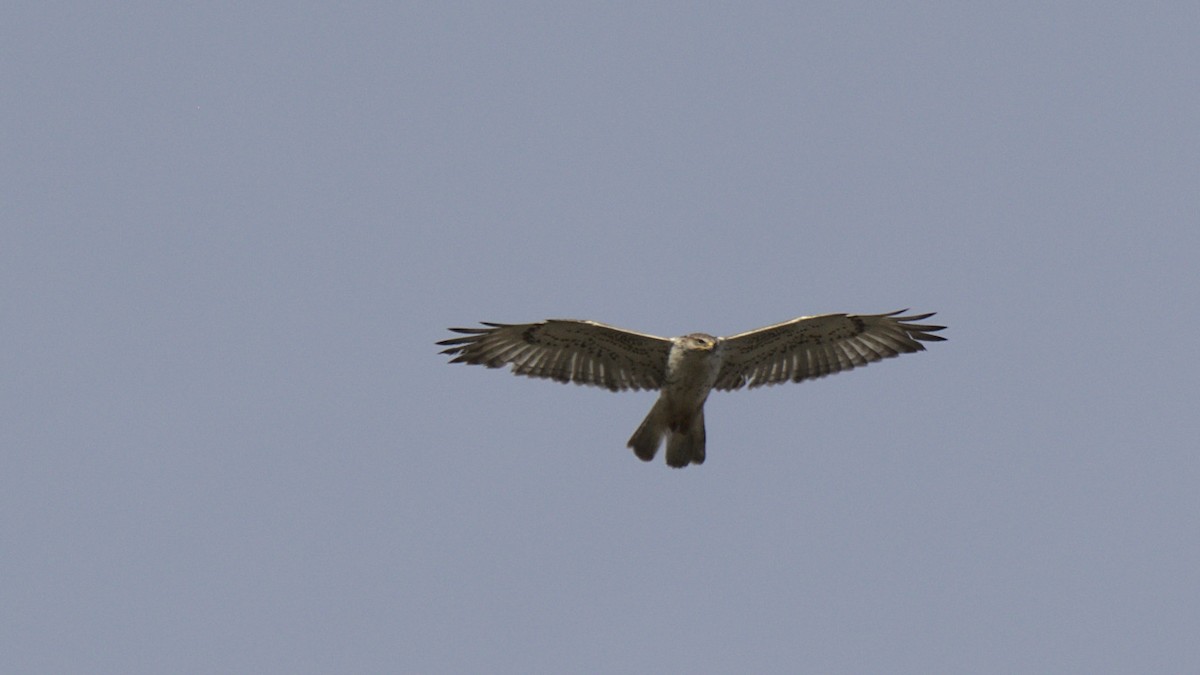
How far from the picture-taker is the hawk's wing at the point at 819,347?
17.8 meters

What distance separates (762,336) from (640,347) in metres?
1.35

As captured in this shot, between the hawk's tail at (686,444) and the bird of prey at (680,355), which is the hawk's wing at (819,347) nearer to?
the bird of prey at (680,355)

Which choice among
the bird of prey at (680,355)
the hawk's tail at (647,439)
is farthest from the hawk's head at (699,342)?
the hawk's tail at (647,439)

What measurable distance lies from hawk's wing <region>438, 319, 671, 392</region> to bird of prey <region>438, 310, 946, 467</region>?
11 millimetres

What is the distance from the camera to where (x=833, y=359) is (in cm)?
1833

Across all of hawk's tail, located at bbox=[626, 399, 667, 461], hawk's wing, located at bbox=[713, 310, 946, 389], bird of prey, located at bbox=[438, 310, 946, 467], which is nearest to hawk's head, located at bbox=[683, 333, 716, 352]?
bird of prey, located at bbox=[438, 310, 946, 467]

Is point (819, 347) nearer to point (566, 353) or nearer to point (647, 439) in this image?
point (647, 439)

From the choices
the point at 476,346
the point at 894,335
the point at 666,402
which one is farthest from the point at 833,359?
the point at 476,346

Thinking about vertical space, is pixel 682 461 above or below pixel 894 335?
below

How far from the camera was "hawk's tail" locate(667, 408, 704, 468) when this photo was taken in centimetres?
1752

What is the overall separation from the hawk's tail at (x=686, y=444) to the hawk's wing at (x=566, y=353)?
64cm

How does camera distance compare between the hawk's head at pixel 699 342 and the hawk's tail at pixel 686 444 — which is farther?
the hawk's tail at pixel 686 444

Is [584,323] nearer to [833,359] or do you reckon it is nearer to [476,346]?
[476,346]

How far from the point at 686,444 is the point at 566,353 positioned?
5.74ft
